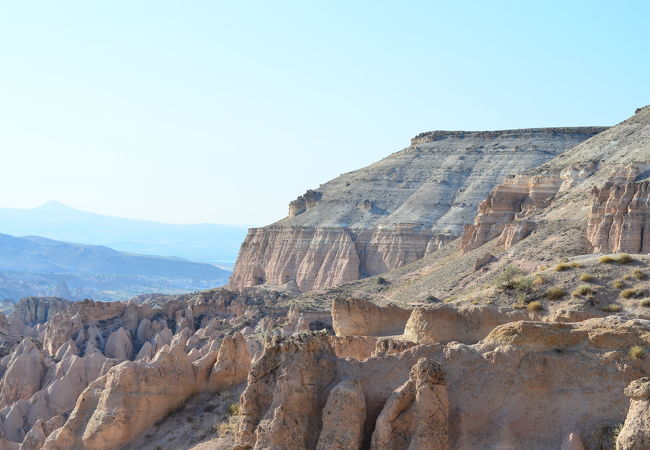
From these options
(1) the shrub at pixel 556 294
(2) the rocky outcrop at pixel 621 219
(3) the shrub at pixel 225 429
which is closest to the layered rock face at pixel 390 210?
(2) the rocky outcrop at pixel 621 219

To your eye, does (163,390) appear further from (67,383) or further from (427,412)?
(67,383)

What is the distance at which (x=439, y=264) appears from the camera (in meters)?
79.2

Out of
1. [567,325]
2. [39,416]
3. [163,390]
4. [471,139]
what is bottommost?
[39,416]

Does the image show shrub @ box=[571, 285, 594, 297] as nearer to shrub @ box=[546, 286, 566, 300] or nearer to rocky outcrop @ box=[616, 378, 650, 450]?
shrub @ box=[546, 286, 566, 300]

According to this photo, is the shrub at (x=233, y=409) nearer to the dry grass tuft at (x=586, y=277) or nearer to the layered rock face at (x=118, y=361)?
the layered rock face at (x=118, y=361)

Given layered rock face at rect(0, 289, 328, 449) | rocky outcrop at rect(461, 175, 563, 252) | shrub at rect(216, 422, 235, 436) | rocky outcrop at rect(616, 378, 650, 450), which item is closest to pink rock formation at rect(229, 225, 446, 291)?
layered rock face at rect(0, 289, 328, 449)

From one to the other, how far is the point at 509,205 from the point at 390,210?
3296 cm

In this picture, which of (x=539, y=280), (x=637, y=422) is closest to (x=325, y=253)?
(x=539, y=280)

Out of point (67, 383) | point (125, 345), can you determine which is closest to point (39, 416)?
point (67, 383)

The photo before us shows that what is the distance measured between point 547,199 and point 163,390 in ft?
184

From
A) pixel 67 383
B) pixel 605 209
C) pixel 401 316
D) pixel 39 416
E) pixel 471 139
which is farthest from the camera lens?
pixel 471 139

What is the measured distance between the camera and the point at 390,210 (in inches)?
4309

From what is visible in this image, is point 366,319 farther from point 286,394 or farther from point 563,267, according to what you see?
point 563,267

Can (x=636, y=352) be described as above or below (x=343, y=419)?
above
